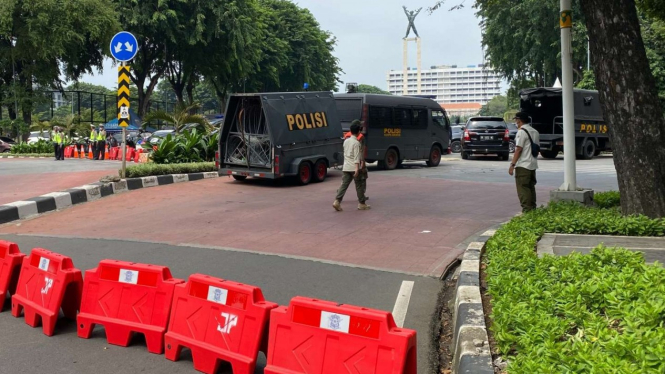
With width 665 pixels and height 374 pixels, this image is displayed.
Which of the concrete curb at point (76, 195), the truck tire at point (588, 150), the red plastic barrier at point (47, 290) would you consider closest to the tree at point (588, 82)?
the truck tire at point (588, 150)

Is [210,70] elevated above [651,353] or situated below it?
above

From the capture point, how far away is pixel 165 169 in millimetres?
16859

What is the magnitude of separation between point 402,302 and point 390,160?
14.3m

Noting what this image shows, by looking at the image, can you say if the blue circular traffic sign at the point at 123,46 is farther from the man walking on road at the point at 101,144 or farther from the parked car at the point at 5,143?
the parked car at the point at 5,143

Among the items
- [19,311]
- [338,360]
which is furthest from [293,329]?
[19,311]

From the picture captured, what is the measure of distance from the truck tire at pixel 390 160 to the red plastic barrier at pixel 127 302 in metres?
15.3

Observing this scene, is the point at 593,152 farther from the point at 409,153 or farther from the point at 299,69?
the point at 299,69

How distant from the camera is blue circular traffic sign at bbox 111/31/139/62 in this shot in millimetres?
14203

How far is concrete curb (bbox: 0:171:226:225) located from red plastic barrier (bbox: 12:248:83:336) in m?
6.13

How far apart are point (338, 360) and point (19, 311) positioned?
11.2 ft

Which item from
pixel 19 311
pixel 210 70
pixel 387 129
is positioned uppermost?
pixel 210 70

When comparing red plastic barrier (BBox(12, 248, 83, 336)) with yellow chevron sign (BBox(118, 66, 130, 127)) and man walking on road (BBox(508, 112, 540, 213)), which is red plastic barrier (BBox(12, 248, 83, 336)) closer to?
man walking on road (BBox(508, 112, 540, 213))

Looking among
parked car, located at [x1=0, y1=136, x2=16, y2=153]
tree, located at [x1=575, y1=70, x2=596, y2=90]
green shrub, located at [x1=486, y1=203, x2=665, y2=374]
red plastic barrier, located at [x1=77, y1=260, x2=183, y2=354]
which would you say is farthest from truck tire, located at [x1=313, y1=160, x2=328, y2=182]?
parked car, located at [x1=0, y1=136, x2=16, y2=153]

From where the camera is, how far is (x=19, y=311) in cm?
597
